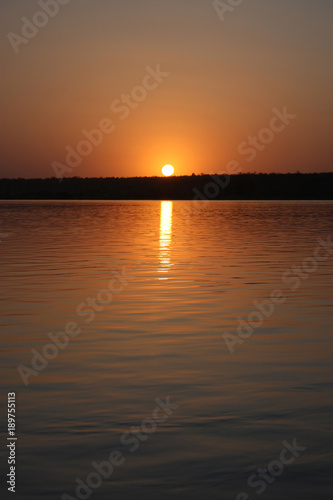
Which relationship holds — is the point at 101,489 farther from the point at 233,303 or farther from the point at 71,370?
the point at 233,303

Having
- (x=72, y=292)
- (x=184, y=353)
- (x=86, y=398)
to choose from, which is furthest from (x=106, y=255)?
(x=86, y=398)

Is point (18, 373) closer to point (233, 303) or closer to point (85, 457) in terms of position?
point (85, 457)

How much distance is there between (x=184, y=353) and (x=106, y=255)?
1642 cm

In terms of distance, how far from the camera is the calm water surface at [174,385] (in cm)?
610

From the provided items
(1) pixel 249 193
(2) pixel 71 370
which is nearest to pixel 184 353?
(2) pixel 71 370

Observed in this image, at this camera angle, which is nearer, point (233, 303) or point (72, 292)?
point (233, 303)

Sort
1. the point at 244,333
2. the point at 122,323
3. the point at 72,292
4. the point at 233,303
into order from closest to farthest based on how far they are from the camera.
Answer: the point at 244,333 → the point at 122,323 → the point at 233,303 → the point at 72,292

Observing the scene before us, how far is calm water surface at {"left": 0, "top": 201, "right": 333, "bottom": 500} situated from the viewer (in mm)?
6098

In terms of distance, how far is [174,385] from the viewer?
8.62 meters

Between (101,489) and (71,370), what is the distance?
3.62m

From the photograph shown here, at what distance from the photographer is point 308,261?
23656 millimetres

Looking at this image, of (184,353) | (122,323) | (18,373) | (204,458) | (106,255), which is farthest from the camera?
(106,255)

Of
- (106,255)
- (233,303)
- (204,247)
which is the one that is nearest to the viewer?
(233,303)

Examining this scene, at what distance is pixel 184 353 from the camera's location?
10320mm
